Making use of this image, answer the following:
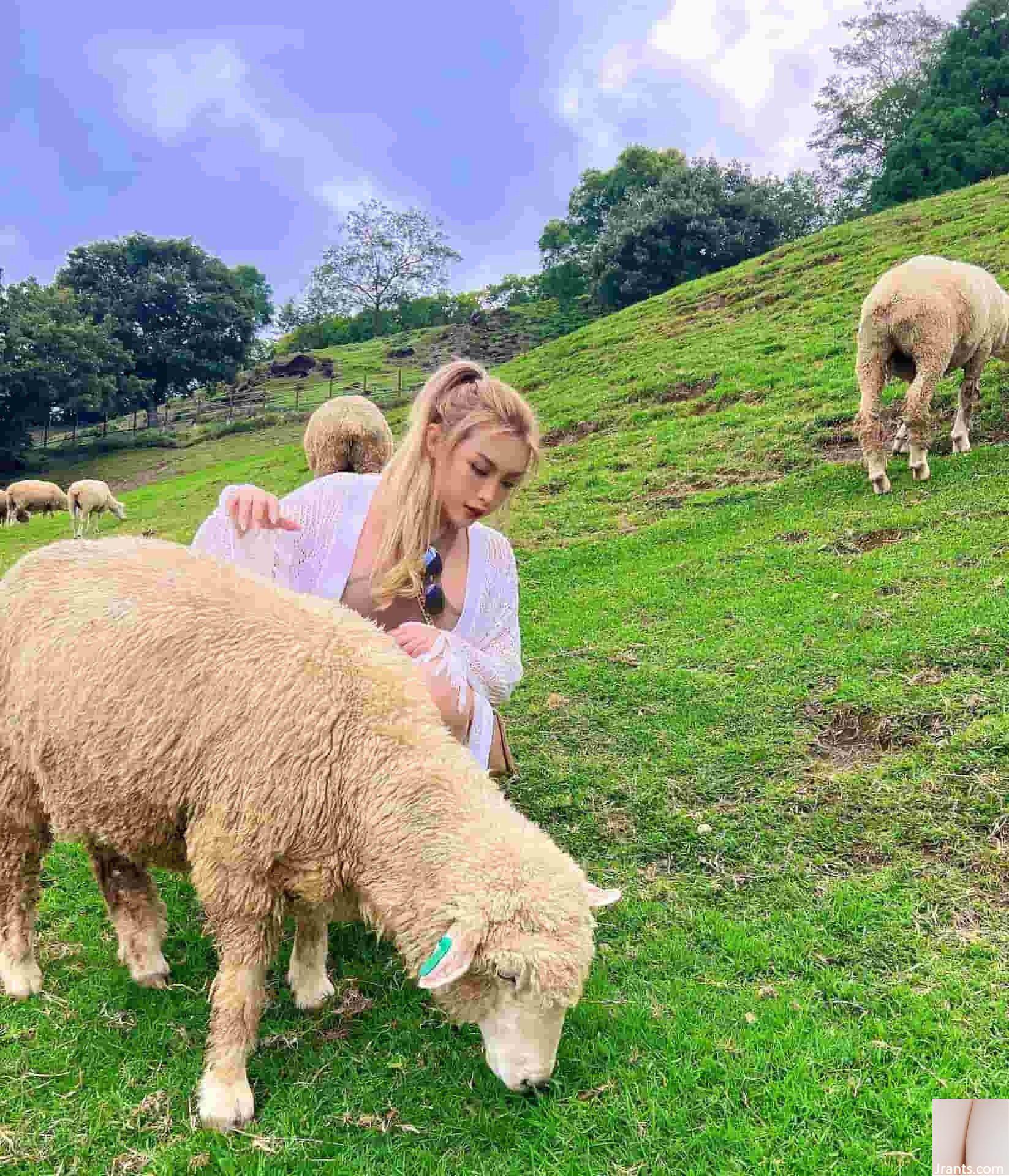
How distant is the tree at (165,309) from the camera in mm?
44531

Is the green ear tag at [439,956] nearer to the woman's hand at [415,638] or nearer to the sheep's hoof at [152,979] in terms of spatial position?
the woman's hand at [415,638]

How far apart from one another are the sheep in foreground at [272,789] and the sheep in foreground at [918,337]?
7.45 m

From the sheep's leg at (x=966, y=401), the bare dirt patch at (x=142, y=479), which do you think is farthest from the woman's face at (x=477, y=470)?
the bare dirt patch at (x=142, y=479)

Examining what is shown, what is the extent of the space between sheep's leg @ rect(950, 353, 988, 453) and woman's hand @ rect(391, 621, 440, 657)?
8.46 metres

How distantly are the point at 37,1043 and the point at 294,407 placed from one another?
39391 mm

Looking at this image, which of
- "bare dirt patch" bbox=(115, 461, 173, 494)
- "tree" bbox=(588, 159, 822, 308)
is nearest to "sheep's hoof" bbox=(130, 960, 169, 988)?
"bare dirt patch" bbox=(115, 461, 173, 494)

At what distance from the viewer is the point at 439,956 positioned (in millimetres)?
2119

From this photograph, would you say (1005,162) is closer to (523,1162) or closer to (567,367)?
(567,367)

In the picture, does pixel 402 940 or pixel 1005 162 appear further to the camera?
pixel 1005 162

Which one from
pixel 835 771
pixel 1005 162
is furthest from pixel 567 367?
pixel 1005 162

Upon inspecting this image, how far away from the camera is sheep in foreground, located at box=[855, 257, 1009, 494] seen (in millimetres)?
7945

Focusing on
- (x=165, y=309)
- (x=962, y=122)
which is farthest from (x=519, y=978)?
(x=165, y=309)

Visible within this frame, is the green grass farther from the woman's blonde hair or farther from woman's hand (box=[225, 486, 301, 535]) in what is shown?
woman's hand (box=[225, 486, 301, 535])

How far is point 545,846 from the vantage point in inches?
93.7
